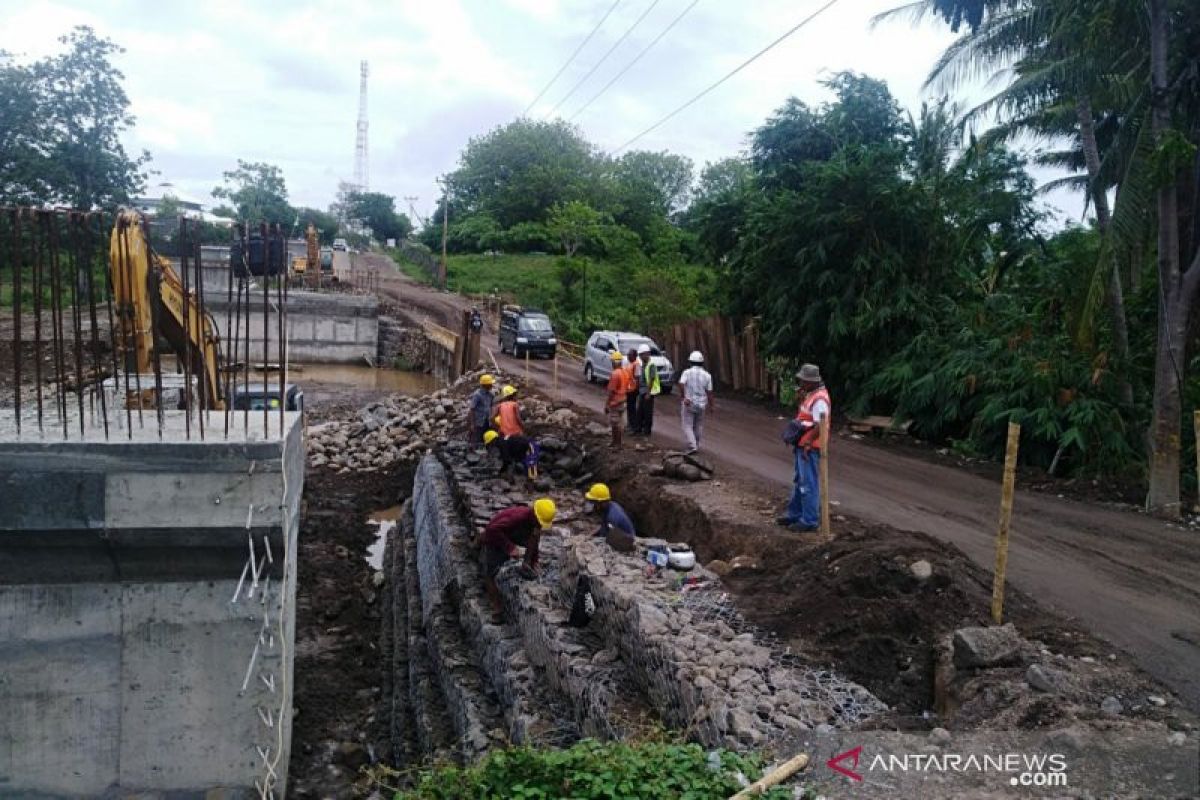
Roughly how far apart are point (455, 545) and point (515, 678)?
4.10 m

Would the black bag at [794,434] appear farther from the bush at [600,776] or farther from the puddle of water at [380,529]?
the puddle of water at [380,529]

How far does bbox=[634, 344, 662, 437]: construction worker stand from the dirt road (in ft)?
1.80

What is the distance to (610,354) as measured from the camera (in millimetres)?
24000

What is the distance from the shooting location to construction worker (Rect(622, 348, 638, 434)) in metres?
15.6

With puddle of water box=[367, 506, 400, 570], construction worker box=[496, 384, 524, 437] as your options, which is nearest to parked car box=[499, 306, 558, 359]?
puddle of water box=[367, 506, 400, 570]

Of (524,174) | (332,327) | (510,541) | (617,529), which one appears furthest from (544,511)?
(524,174)

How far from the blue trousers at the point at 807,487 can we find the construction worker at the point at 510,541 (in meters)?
2.84

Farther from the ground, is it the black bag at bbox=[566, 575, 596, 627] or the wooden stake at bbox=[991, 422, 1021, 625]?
the wooden stake at bbox=[991, 422, 1021, 625]

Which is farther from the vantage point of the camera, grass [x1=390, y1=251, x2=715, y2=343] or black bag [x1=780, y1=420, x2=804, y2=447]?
grass [x1=390, y1=251, x2=715, y2=343]

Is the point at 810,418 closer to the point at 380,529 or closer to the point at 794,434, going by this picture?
the point at 794,434

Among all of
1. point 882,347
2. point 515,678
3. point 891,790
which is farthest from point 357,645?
point 882,347

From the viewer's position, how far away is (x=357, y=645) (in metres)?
11.9

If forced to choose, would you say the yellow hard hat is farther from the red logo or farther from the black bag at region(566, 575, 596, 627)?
the red logo

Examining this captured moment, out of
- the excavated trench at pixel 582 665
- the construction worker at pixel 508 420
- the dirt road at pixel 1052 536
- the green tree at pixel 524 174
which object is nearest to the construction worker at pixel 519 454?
the construction worker at pixel 508 420
